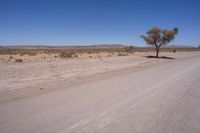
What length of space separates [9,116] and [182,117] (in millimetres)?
4671

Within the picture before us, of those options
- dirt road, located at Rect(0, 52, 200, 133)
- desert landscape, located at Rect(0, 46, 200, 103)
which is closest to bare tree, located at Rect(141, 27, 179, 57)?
desert landscape, located at Rect(0, 46, 200, 103)

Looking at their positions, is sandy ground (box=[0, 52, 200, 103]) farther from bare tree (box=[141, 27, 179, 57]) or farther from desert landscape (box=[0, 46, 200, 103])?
bare tree (box=[141, 27, 179, 57])

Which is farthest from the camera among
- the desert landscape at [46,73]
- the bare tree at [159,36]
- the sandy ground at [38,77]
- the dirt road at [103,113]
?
the bare tree at [159,36]

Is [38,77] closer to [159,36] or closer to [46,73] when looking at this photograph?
[46,73]

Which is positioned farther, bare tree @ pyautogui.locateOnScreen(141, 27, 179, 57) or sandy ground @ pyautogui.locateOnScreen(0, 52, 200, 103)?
bare tree @ pyautogui.locateOnScreen(141, 27, 179, 57)

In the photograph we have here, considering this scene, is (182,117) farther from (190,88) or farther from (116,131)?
(190,88)

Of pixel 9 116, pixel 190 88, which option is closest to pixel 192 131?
pixel 9 116

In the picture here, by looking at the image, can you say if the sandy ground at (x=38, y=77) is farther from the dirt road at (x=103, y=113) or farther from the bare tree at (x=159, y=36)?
the bare tree at (x=159, y=36)

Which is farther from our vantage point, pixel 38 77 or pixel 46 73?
pixel 46 73

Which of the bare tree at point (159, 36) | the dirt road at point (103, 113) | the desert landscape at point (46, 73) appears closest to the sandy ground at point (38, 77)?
the desert landscape at point (46, 73)

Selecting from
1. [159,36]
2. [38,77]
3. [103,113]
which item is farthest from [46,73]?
[159,36]

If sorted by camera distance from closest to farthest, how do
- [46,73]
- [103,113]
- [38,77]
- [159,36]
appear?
1. [103,113]
2. [38,77]
3. [46,73]
4. [159,36]

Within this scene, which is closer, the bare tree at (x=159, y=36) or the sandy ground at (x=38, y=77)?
the sandy ground at (x=38, y=77)

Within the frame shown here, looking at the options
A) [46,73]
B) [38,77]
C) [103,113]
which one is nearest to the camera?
[103,113]
